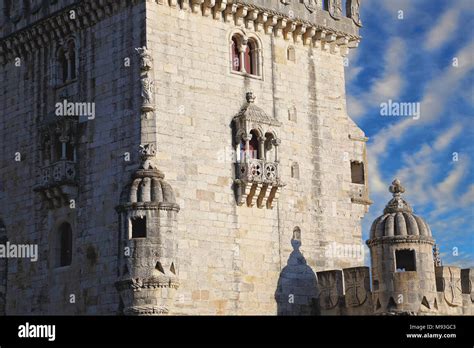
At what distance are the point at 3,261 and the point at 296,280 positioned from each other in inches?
458

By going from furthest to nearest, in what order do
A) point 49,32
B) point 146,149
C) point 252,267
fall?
point 49,32, point 252,267, point 146,149

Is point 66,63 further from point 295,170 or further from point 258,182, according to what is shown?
point 295,170

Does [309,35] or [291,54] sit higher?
[309,35]

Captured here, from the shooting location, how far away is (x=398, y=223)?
39031 millimetres

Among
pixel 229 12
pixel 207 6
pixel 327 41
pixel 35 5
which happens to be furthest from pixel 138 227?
pixel 327 41

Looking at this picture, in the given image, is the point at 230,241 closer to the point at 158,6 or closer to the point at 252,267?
the point at 252,267

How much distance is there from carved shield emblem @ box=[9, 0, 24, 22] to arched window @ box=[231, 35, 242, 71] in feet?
29.0

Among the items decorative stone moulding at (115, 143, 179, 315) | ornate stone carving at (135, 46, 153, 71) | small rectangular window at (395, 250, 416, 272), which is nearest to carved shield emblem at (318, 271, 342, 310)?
small rectangular window at (395, 250, 416, 272)

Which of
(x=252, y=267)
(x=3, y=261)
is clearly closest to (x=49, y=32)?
(x=3, y=261)

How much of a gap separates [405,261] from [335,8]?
1167 centimetres

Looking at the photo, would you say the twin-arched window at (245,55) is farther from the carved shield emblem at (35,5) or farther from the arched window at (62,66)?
the carved shield emblem at (35,5)

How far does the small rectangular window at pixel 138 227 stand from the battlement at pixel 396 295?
317 inches

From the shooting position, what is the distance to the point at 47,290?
4134 centimetres
